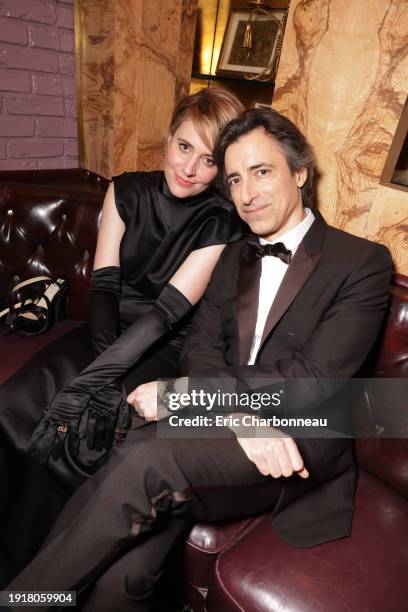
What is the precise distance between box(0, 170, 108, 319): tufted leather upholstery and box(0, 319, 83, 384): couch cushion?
0.14m

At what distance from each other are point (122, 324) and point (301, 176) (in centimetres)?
105

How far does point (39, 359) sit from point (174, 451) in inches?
35.7

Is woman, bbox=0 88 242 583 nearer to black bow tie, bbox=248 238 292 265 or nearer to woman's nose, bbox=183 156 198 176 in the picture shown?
woman's nose, bbox=183 156 198 176

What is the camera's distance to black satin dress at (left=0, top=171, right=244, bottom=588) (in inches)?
58.5

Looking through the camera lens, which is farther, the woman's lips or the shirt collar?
the woman's lips

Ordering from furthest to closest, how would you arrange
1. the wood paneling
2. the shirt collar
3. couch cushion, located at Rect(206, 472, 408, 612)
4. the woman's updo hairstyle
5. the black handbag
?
the wood paneling
the black handbag
the woman's updo hairstyle
the shirt collar
couch cushion, located at Rect(206, 472, 408, 612)

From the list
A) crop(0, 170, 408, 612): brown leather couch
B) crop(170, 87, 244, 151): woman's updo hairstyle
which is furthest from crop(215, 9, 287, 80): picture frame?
crop(0, 170, 408, 612): brown leather couch

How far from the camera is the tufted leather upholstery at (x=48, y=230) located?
6.91 ft

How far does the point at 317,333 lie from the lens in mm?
1391

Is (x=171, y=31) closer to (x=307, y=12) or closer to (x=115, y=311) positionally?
(x=307, y=12)

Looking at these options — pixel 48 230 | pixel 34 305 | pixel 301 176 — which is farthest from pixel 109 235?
pixel 301 176

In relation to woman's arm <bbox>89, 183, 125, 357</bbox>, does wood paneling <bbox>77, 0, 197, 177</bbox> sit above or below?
above

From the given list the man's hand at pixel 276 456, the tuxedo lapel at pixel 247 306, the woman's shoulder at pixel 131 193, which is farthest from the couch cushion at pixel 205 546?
the woman's shoulder at pixel 131 193

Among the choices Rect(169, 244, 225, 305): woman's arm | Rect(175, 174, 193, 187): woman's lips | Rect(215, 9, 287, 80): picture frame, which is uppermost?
Rect(215, 9, 287, 80): picture frame
